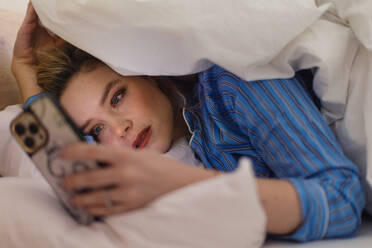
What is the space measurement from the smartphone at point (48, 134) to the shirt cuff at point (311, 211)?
0.27 metres

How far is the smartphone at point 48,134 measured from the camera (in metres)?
0.41

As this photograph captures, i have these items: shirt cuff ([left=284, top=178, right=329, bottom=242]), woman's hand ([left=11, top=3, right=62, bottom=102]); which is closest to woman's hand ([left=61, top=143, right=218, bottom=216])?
shirt cuff ([left=284, top=178, right=329, bottom=242])

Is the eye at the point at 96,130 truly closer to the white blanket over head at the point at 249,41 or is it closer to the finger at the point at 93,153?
the white blanket over head at the point at 249,41

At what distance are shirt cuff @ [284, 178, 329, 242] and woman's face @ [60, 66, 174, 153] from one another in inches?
13.5

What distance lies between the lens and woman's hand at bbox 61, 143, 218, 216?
0.41 metres

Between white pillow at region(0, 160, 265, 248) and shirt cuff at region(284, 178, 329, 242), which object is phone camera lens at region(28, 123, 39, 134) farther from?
shirt cuff at region(284, 178, 329, 242)

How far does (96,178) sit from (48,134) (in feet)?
0.25

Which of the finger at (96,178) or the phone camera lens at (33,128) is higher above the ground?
the phone camera lens at (33,128)

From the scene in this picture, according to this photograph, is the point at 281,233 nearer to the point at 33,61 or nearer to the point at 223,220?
the point at 223,220

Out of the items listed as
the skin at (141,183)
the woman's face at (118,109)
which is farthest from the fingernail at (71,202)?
the woman's face at (118,109)

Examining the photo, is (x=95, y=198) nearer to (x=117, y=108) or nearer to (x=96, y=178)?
(x=96, y=178)

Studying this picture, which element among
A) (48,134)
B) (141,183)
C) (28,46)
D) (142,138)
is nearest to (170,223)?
(141,183)

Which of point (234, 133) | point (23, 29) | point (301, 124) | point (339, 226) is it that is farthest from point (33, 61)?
point (339, 226)

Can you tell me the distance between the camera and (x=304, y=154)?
56cm
